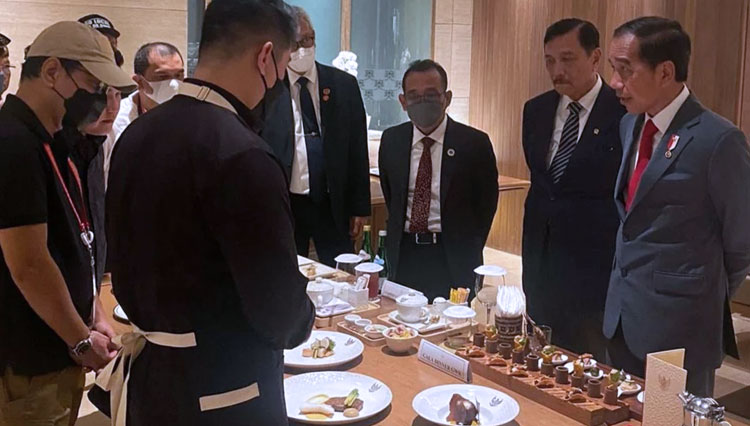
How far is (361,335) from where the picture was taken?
2086 mm

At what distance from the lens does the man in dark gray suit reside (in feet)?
7.09

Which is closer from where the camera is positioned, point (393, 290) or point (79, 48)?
point (79, 48)

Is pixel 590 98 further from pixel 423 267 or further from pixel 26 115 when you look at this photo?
pixel 26 115

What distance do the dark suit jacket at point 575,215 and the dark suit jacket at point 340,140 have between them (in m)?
0.79

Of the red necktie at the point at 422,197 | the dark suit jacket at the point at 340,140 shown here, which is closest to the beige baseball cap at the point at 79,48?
the dark suit jacket at the point at 340,140

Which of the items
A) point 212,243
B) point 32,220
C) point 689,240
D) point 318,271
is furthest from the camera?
point 318,271

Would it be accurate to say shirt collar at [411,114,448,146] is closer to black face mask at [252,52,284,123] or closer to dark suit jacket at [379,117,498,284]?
dark suit jacket at [379,117,498,284]

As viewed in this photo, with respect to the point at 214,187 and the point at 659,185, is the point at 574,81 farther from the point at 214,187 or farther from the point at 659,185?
the point at 214,187

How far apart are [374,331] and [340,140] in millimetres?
1416

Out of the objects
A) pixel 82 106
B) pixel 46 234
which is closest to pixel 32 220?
pixel 46 234

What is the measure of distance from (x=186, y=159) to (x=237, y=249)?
17cm

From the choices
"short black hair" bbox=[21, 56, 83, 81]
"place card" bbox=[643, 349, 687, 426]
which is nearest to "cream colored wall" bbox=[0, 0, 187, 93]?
"short black hair" bbox=[21, 56, 83, 81]

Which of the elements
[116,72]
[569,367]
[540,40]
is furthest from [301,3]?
[569,367]

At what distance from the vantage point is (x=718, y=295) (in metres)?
2.26
